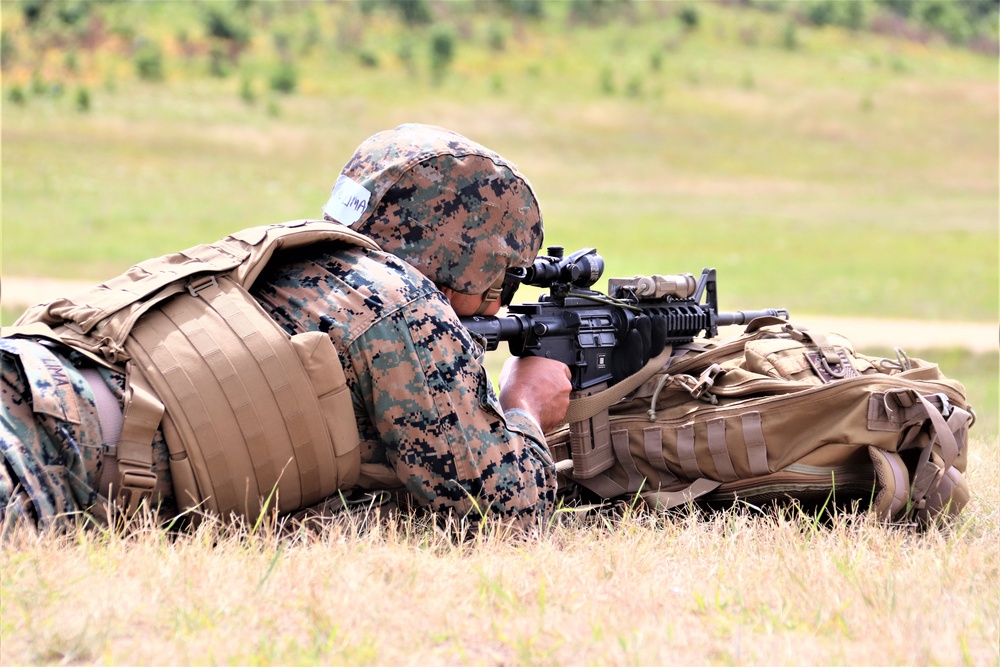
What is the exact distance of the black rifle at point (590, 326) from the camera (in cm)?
416

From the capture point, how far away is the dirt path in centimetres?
1385

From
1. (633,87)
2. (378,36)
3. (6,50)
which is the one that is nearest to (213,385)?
(6,50)

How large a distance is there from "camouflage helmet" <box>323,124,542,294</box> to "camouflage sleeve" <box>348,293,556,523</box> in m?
0.39

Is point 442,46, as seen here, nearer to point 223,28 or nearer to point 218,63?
point 223,28

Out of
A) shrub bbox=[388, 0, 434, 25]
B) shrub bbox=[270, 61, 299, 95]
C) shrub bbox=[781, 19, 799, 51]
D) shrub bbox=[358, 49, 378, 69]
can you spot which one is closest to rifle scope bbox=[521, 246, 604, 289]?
shrub bbox=[270, 61, 299, 95]

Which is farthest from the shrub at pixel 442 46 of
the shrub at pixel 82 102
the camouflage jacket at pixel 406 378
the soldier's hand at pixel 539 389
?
the camouflage jacket at pixel 406 378

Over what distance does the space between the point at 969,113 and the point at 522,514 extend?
4106 centimetres

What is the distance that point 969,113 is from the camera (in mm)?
39938

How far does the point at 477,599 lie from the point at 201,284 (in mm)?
1231

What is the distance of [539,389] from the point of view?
402 cm

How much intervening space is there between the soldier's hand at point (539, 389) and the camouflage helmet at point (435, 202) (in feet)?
1.32

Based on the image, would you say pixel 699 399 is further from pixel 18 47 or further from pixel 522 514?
pixel 18 47

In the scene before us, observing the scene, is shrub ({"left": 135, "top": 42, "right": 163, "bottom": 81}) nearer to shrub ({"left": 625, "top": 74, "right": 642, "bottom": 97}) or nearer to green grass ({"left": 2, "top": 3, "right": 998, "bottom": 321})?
green grass ({"left": 2, "top": 3, "right": 998, "bottom": 321})

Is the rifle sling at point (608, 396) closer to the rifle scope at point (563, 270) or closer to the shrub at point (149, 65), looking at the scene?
the rifle scope at point (563, 270)
